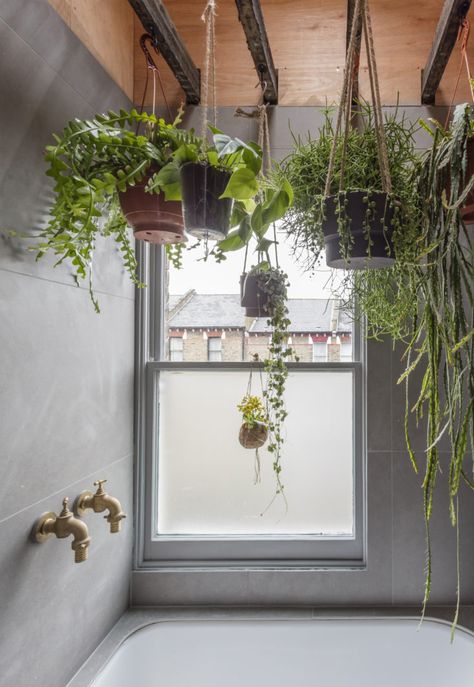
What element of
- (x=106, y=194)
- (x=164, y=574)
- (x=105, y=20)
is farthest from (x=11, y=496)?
(x=105, y=20)

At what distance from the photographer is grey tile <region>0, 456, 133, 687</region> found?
102 cm

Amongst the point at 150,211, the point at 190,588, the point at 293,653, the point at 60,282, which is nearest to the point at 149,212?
the point at 150,211

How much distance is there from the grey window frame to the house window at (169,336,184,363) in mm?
44

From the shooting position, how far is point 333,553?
1735 millimetres

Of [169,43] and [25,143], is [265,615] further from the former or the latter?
[169,43]

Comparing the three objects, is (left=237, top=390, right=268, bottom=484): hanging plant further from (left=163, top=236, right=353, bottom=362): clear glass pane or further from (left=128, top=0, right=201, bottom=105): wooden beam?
(left=128, top=0, right=201, bottom=105): wooden beam

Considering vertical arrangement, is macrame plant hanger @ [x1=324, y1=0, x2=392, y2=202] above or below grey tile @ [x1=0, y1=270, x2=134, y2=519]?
above

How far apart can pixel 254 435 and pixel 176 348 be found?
18.1 inches

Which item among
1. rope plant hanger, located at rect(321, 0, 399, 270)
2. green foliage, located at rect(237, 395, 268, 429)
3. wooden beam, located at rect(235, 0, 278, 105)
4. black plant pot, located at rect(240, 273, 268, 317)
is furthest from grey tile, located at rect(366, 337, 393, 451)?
wooden beam, located at rect(235, 0, 278, 105)

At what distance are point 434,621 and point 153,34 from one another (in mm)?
1977

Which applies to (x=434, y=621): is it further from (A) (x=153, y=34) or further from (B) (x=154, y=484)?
(A) (x=153, y=34)

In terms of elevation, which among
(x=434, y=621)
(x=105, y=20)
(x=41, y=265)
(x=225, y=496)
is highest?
(x=105, y=20)

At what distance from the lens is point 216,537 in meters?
1.77

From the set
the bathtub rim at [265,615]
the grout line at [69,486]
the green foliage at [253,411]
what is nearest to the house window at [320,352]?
the green foliage at [253,411]
